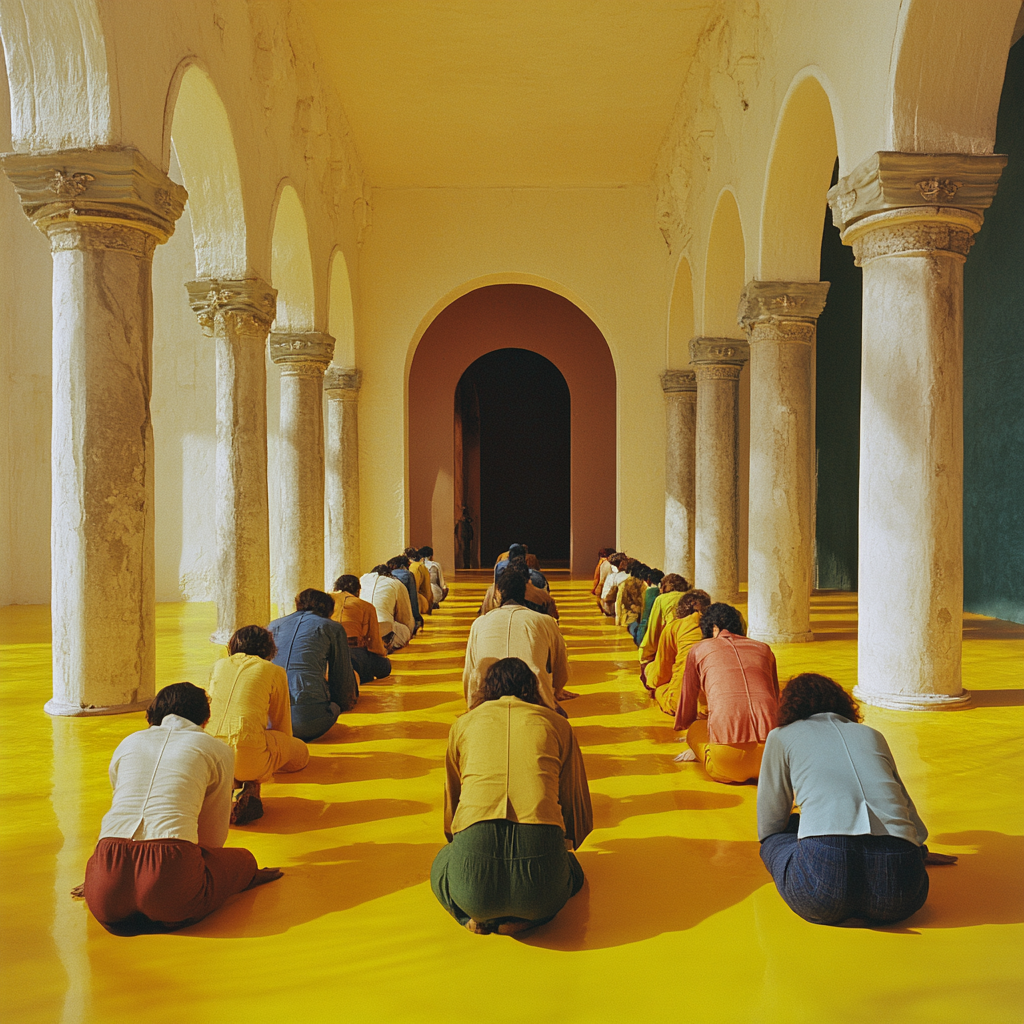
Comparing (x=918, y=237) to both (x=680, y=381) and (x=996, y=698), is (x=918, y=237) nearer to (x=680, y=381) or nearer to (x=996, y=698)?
(x=996, y=698)

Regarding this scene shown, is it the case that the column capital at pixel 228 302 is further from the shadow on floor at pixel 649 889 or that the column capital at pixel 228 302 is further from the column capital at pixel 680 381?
the column capital at pixel 680 381

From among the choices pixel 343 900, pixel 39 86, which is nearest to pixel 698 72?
pixel 39 86

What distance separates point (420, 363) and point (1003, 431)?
12.5 m

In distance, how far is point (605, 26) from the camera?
12570 millimetres

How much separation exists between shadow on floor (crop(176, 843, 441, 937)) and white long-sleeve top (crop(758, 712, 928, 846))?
1.43 meters

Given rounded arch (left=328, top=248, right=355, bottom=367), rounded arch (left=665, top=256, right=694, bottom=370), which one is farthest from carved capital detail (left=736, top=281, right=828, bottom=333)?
rounded arch (left=328, top=248, right=355, bottom=367)

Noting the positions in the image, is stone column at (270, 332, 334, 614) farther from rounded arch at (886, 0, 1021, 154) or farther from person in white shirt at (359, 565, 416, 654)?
rounded arch at (886, 0, 1021, 154)

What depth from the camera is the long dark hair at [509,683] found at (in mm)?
3830

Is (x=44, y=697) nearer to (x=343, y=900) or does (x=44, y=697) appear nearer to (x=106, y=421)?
(x=106, y=421)

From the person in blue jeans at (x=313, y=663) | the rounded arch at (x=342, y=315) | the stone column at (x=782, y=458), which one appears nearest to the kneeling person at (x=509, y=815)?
the person in blue jeans at (x=313, y=663)

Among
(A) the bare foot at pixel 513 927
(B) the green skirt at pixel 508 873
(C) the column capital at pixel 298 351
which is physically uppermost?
(C) the column capital at pixel 298 351

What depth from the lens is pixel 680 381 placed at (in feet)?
56.9

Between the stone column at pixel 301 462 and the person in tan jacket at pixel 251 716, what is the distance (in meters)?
8.22

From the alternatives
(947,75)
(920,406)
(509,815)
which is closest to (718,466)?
(920,406)
